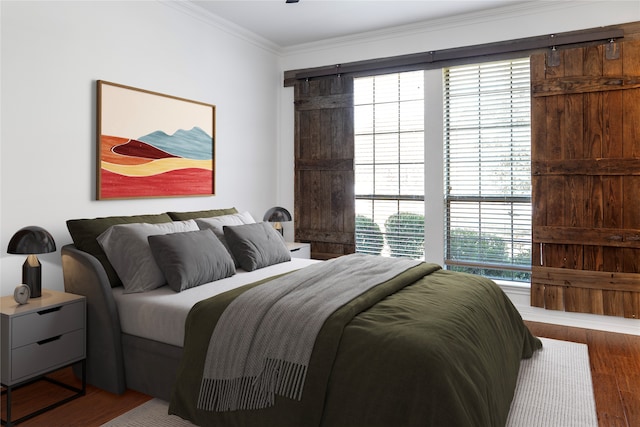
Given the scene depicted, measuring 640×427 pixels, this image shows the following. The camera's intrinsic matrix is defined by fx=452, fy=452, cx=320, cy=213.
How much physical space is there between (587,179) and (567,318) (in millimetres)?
1189

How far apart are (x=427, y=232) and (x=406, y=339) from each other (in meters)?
2.80

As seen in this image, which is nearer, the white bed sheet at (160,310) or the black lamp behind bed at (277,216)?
the white bed sheet at (160,310)

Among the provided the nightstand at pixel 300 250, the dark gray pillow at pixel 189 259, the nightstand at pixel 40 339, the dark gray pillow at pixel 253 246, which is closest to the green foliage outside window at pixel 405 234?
the nightstand at pixel 300 250

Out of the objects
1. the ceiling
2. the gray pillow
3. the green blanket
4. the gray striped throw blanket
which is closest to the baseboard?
the green blanket

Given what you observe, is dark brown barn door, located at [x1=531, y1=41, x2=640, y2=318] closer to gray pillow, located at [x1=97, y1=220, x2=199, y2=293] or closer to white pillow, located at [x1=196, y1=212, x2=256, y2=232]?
white pillow, located at [x1=196, y1=212, x2=256, y2=232]

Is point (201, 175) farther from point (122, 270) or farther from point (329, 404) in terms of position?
point (329, 404)

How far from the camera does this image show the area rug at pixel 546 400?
226 centimetres

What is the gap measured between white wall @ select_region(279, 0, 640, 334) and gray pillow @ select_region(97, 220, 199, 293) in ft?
8.23

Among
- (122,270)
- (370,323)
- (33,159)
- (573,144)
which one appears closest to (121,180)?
(33,159)

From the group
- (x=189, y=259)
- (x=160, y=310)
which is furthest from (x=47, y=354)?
(x=189, y=259)

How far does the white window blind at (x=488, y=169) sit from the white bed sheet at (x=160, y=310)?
2.46 meters

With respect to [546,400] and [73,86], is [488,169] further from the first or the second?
[73,86]

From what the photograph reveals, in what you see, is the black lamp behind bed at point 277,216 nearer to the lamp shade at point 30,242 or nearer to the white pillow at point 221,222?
the white pillow at point 221,222

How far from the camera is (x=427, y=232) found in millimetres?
4457
